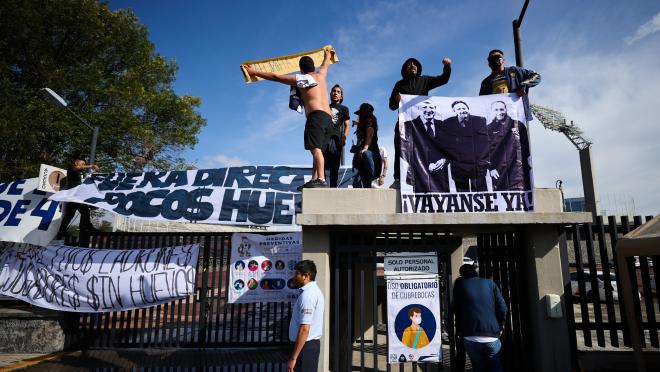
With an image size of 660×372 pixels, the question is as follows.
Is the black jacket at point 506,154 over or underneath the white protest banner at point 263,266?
over

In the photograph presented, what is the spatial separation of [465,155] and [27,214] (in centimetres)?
784

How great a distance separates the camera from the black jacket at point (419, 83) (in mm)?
5715

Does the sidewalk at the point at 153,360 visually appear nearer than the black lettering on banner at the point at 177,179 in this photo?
Yes

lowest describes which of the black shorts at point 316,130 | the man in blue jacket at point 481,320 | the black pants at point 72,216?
the man in blue jacket at point 481,320

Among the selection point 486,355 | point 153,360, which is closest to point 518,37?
point 486,355

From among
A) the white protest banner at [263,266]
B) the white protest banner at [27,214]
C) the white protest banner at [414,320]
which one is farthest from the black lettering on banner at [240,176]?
the white protest banner at [414,320]

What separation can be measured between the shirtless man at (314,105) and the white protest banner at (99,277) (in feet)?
9.58

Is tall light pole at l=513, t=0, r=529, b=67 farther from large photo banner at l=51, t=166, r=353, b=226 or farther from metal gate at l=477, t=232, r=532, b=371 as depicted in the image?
large photo banner at l=51, t=166, r=353, b=226

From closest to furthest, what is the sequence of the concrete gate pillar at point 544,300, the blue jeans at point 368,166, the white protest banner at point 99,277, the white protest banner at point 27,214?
the concrete gate pillar at point 544,300, the blue jeans at point 368,166, the white protest banner at point 99,277, the white protest banner at point 27,214

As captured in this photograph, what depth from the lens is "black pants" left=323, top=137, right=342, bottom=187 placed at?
605 cm

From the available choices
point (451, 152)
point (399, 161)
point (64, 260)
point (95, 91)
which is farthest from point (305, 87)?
point (95, 91)

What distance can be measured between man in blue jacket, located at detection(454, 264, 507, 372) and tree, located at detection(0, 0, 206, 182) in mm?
14615

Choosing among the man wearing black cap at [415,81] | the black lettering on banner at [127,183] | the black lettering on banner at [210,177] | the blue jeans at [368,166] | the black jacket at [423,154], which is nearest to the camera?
the black jacket at [423,154]

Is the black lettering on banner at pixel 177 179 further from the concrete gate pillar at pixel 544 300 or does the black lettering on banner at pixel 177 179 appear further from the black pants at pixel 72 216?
the concrete gate pillar at pixel 544 300
